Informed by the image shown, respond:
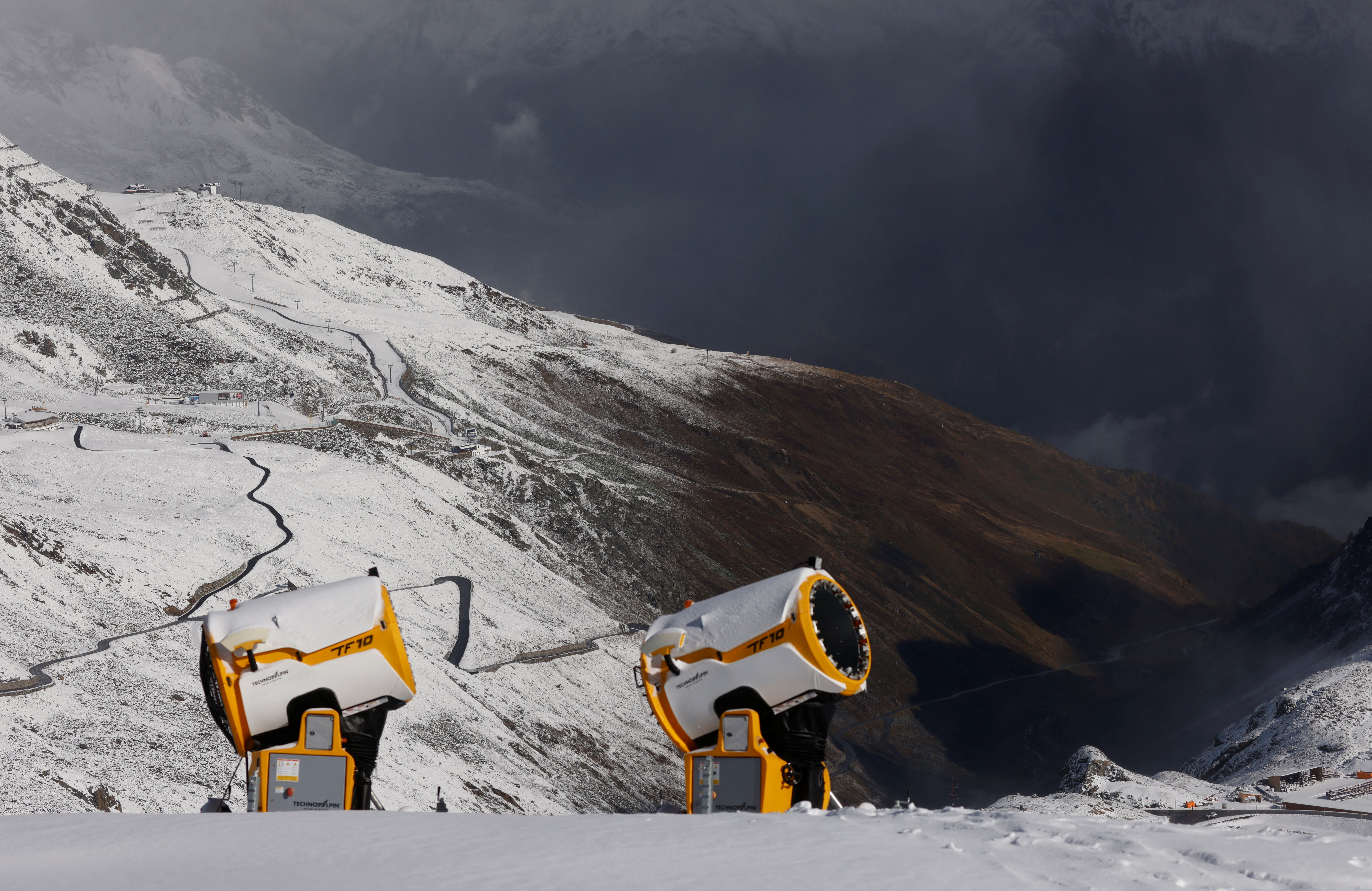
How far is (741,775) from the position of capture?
602 inches

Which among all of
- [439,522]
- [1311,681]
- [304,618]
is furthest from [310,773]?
[1311,681]

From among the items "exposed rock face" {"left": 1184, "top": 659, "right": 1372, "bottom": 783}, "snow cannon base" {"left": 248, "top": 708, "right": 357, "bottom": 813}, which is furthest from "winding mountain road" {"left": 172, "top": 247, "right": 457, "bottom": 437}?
"snow cannon base" {"left": 248, "top": 708, "right": 357, "bottom": 813}

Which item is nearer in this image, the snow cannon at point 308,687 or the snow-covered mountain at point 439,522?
the snow cannon at point 308,687

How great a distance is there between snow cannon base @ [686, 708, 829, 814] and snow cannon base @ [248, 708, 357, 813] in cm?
489

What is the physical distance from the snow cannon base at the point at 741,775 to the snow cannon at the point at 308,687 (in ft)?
15.1

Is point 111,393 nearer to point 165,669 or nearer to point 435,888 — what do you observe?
point 165,669

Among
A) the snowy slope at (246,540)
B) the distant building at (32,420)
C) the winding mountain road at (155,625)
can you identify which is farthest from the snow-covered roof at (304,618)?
the distant building at (32,420)

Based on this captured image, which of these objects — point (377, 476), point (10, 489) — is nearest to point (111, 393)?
point (377, 476)

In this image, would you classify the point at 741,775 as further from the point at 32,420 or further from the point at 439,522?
the point at 32,420

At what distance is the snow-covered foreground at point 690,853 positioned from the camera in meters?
9.77

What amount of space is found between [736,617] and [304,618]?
248 inches

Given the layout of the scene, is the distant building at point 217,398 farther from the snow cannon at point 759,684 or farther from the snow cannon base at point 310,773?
the snow cannon at point 759,684

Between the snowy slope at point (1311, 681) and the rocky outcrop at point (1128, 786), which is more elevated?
the rocky outcrop at point (1128, 786)

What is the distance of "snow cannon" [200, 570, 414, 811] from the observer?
49.4ft
